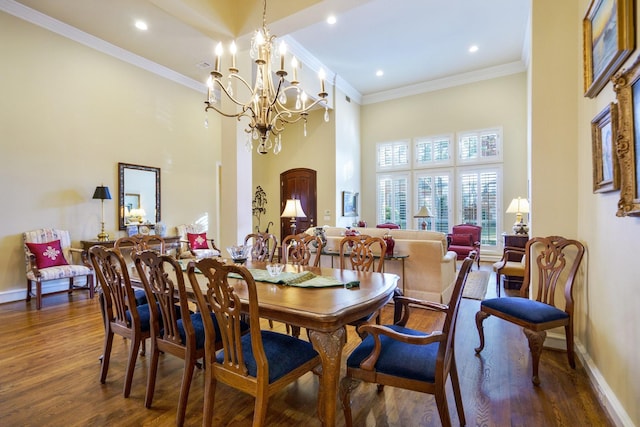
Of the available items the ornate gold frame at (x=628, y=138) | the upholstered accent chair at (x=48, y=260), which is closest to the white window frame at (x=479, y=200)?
the ornate gold frame at (x=628, y=138)

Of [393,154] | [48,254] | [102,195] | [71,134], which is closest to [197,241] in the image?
[102,195]

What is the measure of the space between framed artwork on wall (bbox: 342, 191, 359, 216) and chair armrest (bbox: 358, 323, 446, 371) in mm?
6414

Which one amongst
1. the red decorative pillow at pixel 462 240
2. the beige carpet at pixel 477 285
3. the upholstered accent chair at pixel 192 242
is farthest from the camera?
the red decorative pillow at pixel 462 240

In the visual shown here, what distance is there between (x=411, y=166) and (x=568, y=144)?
19.0 ft

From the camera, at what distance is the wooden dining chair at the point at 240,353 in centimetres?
150

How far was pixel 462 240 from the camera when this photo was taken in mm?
6914

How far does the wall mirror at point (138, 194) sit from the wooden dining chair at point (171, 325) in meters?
4.29

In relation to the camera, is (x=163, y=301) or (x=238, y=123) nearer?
(x=163, y=301)

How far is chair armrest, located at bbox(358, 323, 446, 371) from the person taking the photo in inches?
59.6

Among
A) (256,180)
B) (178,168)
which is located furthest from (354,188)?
(178,168)

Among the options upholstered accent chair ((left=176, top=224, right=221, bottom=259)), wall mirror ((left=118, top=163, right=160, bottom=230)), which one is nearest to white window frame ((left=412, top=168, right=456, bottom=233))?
upholstered accent chair ((left=176, top=224, right=221, bottom=259))

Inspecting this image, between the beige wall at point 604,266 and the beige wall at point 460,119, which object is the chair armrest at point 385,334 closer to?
the beige wall at point 604,266

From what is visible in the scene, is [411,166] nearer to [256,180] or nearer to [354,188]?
[354,188]

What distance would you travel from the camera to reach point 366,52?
21.7 feet
